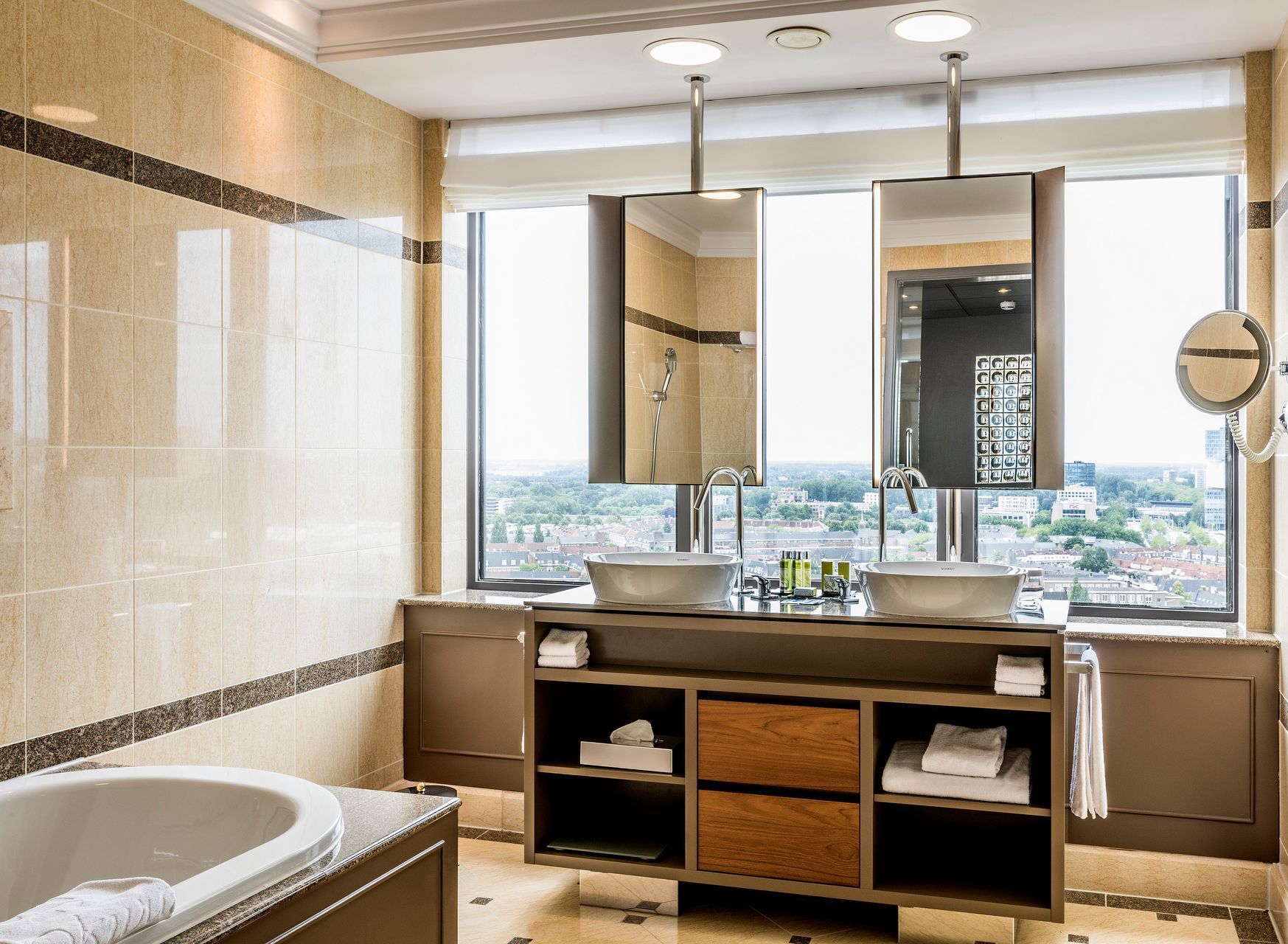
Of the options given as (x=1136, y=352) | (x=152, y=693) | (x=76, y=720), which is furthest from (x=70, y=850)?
(x=1136, y=352)

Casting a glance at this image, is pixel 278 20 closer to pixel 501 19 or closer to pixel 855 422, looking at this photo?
pixel 501 19

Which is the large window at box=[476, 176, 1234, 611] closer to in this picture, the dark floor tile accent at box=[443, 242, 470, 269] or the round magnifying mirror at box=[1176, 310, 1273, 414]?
the dark floor tile accent at box=[443, 242, 470, 269]

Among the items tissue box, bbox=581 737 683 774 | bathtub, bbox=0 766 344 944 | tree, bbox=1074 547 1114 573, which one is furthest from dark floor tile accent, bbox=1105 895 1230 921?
bathtub, bbox=0 766 344 944

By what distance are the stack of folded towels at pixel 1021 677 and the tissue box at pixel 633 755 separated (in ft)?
3.05

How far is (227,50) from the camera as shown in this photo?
302cm

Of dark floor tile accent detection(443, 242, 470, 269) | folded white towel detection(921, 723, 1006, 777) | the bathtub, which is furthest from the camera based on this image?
dark floor tile accent detection(443, 242, 470, 269)

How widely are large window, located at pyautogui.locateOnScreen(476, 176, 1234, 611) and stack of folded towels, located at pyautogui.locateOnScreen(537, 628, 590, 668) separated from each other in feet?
2.66

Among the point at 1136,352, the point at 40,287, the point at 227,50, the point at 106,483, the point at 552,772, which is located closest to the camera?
the point at 40,287

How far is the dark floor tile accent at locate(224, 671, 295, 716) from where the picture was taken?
120 inches

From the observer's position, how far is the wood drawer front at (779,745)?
9.62 feet

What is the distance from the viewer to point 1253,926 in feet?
9.80

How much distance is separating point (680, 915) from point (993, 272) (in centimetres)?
211

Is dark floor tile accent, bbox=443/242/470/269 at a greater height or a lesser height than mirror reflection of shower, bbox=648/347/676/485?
greater

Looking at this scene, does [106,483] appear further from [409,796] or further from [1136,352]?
[1136,352]
